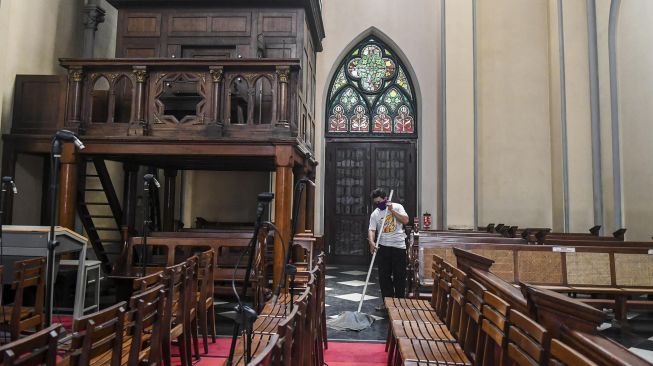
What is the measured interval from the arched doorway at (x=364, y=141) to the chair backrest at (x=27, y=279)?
761 centimetres

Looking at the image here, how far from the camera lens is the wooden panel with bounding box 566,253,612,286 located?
507cm

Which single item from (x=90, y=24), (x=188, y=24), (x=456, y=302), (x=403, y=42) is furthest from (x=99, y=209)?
(x=403, y=42)

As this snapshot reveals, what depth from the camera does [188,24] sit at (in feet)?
26.1

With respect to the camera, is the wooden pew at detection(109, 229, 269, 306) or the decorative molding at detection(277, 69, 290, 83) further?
the decorative molding at detection(277, 69, 290, 83)

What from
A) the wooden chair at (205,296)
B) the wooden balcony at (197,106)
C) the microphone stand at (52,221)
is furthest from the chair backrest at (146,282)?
the wooden balcony at (197,106)

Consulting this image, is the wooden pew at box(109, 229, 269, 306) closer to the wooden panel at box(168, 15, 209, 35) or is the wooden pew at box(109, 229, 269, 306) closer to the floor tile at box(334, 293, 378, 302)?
the floor tile at box(334, 293, 378, 302)

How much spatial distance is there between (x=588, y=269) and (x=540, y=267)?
1.86 feet

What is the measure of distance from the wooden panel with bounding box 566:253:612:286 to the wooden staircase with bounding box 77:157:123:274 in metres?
6.03

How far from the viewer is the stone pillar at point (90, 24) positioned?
7625 mm

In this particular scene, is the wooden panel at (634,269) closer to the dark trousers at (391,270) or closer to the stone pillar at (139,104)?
the dark trousers at (391,270)

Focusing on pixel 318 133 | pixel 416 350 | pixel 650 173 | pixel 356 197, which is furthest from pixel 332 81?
pixel 416 350

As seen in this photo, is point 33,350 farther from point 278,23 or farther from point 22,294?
point 278,23

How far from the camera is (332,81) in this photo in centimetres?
1137

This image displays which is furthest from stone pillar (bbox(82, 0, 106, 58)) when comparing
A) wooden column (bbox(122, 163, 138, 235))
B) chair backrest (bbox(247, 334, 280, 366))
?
chair backrest (bbox(247, 334, 280, 366))
